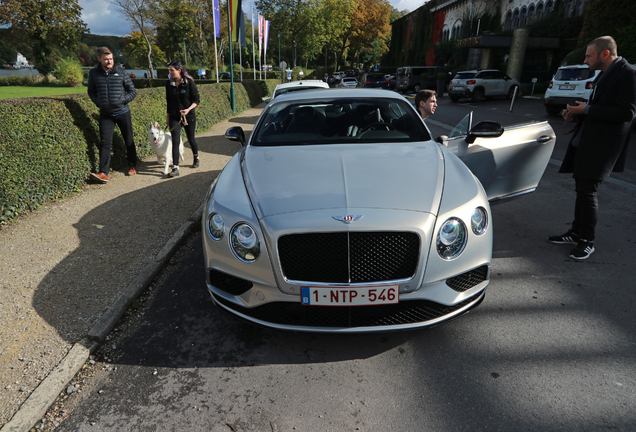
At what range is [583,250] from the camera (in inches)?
160

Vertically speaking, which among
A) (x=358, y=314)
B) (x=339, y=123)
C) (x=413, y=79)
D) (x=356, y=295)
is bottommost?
(x=358, y=314)

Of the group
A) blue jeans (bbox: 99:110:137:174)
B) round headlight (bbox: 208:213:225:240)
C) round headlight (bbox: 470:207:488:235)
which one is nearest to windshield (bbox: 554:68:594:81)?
blue jeans (bbox: 99:110:137:174)

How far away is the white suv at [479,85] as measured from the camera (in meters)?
23.0

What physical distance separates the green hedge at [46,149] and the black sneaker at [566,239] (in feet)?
20.3

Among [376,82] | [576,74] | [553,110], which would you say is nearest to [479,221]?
[576,74]

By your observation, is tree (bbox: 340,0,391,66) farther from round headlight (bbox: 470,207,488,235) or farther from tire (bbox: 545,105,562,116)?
round headlight (bbox: 470,207,488,235)

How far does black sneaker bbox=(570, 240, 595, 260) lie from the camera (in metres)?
4.05

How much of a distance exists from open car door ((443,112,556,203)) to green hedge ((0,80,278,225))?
5.01 m

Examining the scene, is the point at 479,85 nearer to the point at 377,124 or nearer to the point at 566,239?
the point at 566,239

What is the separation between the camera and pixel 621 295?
338 cm

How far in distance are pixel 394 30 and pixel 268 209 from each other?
6753 cm

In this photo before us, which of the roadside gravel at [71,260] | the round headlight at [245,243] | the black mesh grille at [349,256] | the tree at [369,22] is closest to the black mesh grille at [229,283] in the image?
the round headlight at [245,243]

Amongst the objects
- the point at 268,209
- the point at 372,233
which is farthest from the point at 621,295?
the point at 268,209

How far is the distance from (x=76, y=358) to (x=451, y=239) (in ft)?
8.17
